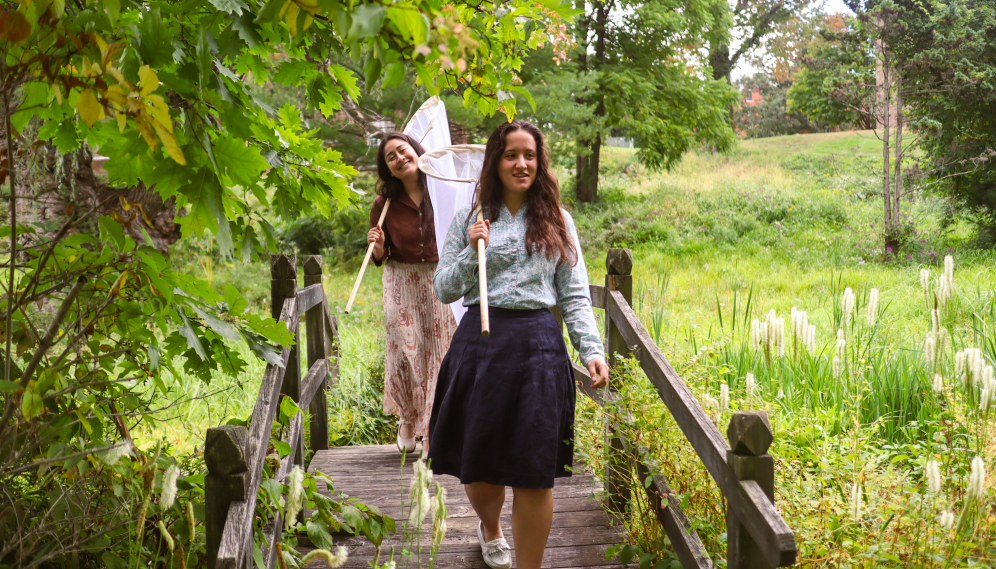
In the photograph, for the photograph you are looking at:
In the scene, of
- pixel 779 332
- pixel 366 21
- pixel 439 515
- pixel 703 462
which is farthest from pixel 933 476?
pixel 366 21

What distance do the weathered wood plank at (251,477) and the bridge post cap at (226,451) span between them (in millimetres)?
51

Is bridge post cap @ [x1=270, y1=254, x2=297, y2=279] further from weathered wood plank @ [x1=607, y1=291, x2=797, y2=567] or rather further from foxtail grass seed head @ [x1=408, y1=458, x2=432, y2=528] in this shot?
foxtail grass seed head @ [x1=408, y1=458, x2=432, y2=528]

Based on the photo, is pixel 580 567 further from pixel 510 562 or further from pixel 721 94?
pixel 721 94

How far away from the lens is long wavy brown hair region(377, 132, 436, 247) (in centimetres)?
418

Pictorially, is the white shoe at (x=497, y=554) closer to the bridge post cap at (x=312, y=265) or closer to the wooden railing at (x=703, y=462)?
the wooden railing at (x=703, y=462)

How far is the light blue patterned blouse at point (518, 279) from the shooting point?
8.57 feet

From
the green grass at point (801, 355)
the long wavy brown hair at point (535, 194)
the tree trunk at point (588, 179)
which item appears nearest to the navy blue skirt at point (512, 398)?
the long wavy brown hair at point (535, 194)

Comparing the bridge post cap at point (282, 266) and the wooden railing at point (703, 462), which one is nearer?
the wooden railing at point (703, 462)

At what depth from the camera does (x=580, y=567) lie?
9.72ft

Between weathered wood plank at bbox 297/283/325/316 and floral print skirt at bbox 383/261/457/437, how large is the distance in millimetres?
432

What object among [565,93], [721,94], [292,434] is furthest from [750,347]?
[721,94]

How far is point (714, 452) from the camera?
2121 mm

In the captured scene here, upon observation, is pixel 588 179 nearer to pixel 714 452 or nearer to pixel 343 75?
pixel 343 75

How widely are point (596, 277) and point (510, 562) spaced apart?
8264 mm
